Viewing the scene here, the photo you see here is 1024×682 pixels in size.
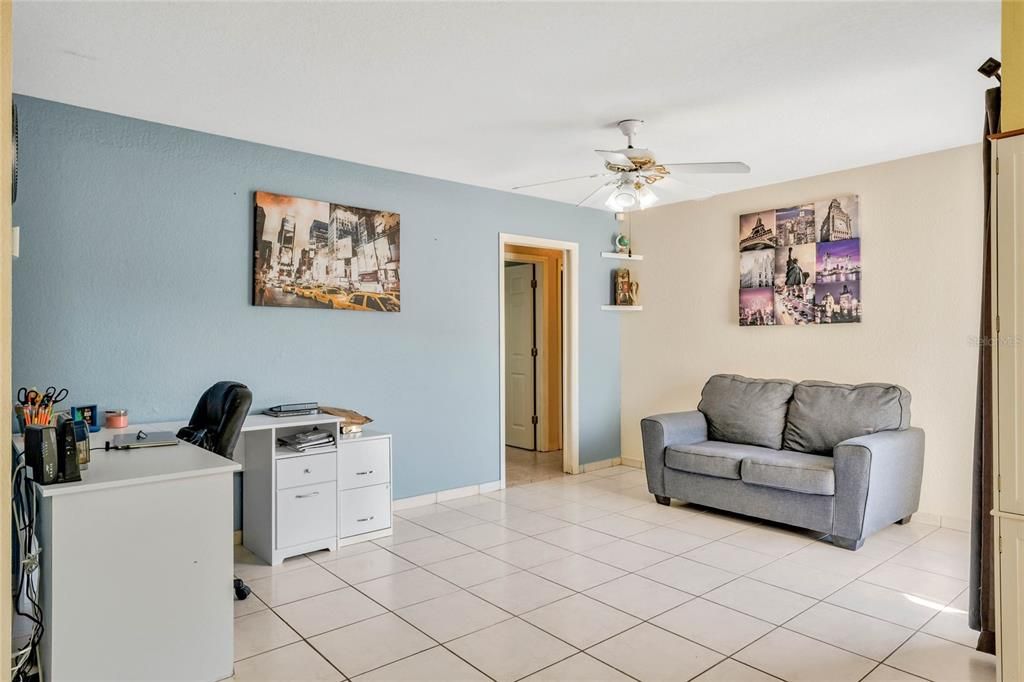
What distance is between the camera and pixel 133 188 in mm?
3545

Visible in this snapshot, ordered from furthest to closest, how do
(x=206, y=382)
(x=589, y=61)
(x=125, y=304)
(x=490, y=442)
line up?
1. (x=490, y=442)
2. (x=206, y=382)
3. (x=125, y=304)
4. (x=589, y=61)

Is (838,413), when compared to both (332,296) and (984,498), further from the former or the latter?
(332,296)

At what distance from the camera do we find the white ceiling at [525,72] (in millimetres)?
2465

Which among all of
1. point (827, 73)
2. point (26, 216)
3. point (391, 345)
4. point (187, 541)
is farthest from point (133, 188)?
point (827, 73)

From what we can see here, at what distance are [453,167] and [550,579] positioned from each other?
111 inches

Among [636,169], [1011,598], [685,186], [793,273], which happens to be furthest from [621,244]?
[1011,598]

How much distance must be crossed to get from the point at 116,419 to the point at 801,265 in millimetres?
4656

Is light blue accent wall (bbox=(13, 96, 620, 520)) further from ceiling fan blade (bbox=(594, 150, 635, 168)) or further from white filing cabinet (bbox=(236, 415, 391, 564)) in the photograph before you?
ceiling fan blade (bbox=(594, 150, 635, 168))

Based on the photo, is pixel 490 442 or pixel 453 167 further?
pixel 490 442

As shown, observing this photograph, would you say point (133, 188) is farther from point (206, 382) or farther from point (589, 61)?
point (589, 61)

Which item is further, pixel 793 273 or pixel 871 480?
pixel 793 273

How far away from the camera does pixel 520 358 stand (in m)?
7.20

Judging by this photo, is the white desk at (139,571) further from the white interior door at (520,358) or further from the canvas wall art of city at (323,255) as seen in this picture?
the white interior door at (520,358)

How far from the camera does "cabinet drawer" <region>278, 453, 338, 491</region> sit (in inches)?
142
